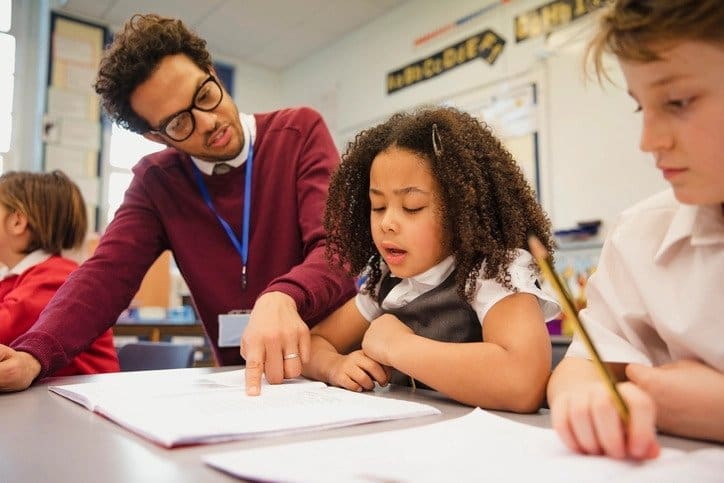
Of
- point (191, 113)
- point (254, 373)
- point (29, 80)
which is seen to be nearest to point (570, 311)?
point (254, 373)

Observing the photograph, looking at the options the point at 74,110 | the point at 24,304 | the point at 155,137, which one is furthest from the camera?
the point at 74,110

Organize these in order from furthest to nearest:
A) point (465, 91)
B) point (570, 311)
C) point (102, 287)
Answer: point (465, 91)
point (102, 287)
point (570, 311)

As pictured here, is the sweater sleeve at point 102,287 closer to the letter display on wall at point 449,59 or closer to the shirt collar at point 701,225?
the shirt collar at point 701,225

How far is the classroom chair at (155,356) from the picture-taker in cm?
162

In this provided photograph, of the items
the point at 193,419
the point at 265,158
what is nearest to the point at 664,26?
the point at 193,419

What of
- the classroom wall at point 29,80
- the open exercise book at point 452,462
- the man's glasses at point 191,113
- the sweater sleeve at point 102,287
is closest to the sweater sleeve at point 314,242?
the man's glasses at point 191,113

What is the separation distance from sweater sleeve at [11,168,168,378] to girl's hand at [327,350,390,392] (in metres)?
0.51

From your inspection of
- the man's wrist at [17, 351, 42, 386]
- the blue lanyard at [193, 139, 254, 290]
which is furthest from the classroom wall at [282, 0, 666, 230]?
the man's wrist at [17, 351, 42, 386]

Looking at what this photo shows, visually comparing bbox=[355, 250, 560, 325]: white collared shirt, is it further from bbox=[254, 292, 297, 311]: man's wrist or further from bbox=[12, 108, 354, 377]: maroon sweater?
bbox=[12, 108, 354, 377]: maroon sweater

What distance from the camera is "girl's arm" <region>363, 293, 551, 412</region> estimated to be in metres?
0.70

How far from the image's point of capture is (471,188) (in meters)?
0.89

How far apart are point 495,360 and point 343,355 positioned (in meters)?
0.32

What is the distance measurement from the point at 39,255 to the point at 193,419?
1332 millimetres

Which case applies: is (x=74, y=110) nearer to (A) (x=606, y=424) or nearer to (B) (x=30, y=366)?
(B) (x=30, y=366)
